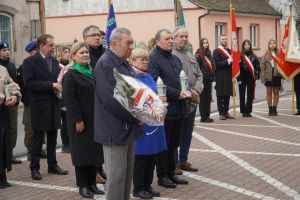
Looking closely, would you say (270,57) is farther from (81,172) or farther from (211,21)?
(211,21)

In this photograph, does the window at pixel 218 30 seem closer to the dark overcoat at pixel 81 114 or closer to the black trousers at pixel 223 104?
the black trousers at pixel 223 104

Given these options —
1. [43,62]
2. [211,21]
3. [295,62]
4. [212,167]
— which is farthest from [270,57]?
[211,21]

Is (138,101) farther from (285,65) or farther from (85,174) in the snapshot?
(285,65)

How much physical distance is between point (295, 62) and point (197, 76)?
7325 mm

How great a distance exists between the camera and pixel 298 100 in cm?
1543

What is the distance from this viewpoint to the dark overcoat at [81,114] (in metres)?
7.01

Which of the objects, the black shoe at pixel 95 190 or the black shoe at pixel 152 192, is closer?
the black shoe at pixel 152 192

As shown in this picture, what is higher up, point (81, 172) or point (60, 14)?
point (60, 14)

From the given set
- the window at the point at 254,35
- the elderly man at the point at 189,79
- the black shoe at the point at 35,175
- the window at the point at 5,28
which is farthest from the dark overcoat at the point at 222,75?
the window at the point at 254,35

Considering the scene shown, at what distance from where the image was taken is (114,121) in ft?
17.8

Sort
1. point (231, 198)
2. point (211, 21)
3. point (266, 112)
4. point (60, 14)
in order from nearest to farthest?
1. point (231, 198)
2. point (266, 112)
3. point (211, 21)
4. point (60, 14)

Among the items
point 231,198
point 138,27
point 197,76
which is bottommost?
point 231,198

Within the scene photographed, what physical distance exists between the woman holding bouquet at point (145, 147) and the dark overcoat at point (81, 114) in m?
0.53

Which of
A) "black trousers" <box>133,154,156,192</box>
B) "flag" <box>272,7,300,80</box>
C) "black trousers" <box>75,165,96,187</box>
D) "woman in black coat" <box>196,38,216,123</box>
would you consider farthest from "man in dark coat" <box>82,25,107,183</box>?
"flag" <box>272,7,300,80</box>
